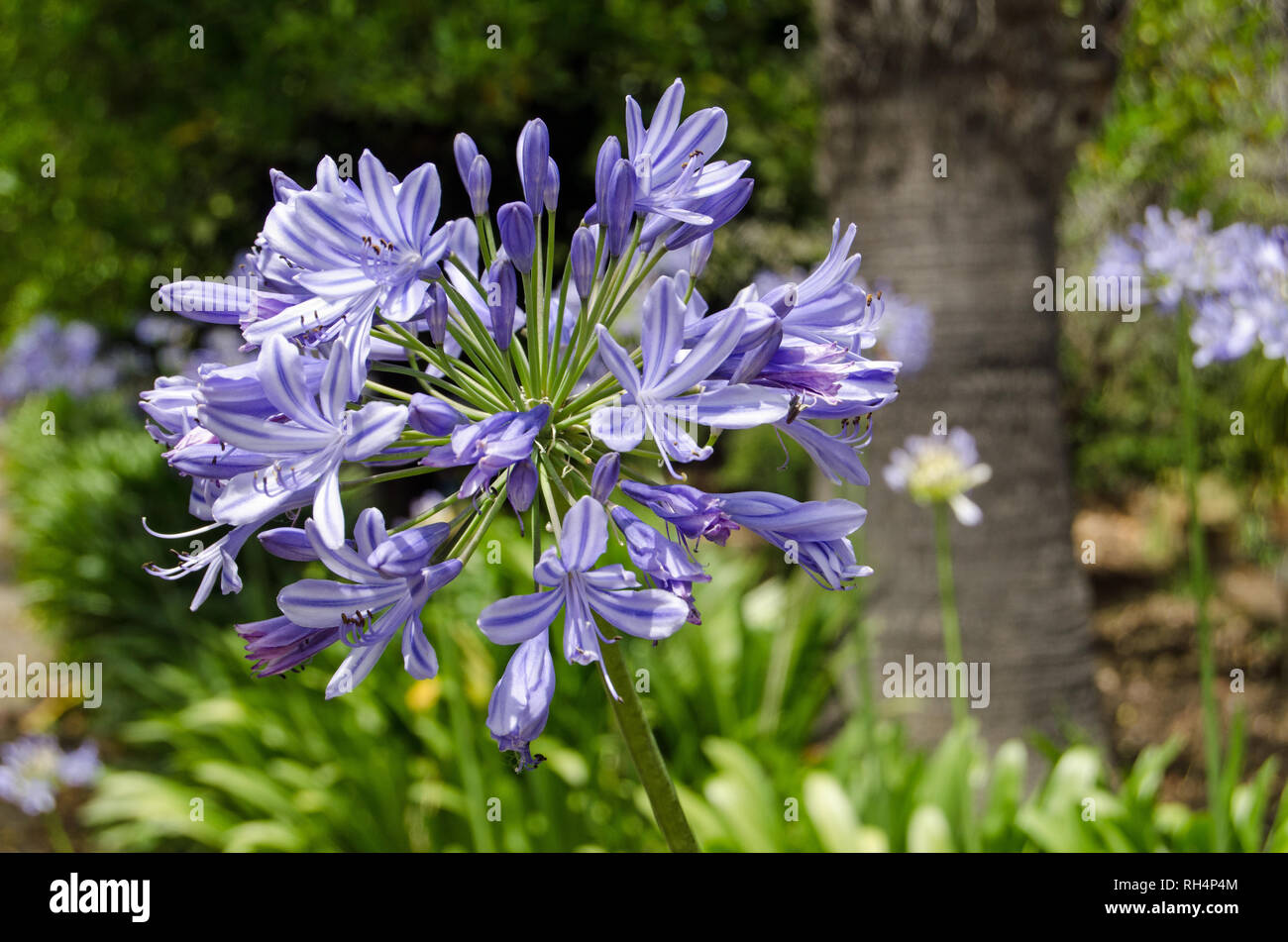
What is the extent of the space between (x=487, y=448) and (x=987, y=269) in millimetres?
3645

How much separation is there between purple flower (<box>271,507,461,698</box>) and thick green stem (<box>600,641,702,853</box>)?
21cm

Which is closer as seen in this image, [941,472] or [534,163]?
[534,163]

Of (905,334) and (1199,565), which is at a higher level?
(905,334)

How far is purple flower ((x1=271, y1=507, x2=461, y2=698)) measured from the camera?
1045 millimetres

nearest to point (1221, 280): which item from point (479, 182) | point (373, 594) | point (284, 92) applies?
point (479, 182)

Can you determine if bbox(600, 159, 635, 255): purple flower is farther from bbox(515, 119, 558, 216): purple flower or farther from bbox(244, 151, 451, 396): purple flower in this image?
bbox(244, 151, 451, 396): purple flower

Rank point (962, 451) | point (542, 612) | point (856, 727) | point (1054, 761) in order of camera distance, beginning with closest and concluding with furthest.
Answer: point (542, 612) → point (962, 451) → point (1054, 761) → point (856, 727)

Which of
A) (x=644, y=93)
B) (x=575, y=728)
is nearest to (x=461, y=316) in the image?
(x=575, y=728)

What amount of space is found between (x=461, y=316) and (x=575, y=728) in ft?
9.42

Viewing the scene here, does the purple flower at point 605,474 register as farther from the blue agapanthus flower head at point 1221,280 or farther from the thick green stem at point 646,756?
the blue agapanthus flower head at point 1221,280

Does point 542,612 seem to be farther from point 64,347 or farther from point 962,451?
point 64,347

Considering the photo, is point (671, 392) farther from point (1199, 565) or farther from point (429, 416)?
point (1199, 565)

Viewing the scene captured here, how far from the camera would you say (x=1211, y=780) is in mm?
2492

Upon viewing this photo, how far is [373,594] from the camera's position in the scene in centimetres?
108
